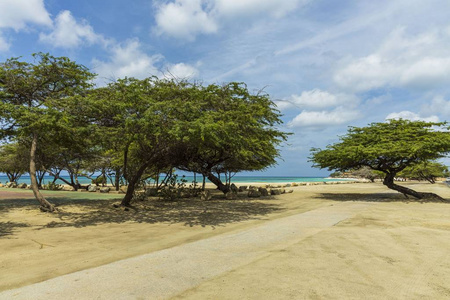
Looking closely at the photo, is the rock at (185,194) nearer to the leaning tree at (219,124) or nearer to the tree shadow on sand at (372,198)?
the leaning tree at (219,124)

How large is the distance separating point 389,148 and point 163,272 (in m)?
20.6

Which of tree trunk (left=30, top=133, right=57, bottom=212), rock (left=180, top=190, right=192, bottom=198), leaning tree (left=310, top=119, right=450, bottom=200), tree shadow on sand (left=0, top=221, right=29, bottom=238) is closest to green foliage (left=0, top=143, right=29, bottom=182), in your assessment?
rock (left=180, top=190, right=192, bottom=198)

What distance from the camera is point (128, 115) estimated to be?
12.1m

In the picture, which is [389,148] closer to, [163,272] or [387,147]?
[387,147]

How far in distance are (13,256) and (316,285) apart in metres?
6.36

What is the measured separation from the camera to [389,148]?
20906mm

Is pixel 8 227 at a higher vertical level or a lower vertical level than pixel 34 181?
lower

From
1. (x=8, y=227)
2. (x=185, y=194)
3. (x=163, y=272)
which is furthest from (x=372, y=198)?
(x=8, y=227)

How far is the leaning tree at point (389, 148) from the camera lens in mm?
20188

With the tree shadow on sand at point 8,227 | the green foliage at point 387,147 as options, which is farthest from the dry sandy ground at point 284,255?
the green foliage at point 387,147

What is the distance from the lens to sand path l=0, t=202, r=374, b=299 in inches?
165

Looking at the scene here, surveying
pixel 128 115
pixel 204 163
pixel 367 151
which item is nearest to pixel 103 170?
pixel 204 163

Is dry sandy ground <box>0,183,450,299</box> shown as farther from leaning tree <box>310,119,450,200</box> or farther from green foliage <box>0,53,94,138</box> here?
leaning tree <box>310,119,450,200</box>

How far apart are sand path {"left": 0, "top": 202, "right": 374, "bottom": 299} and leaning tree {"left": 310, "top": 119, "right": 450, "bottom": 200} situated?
1594 cm
